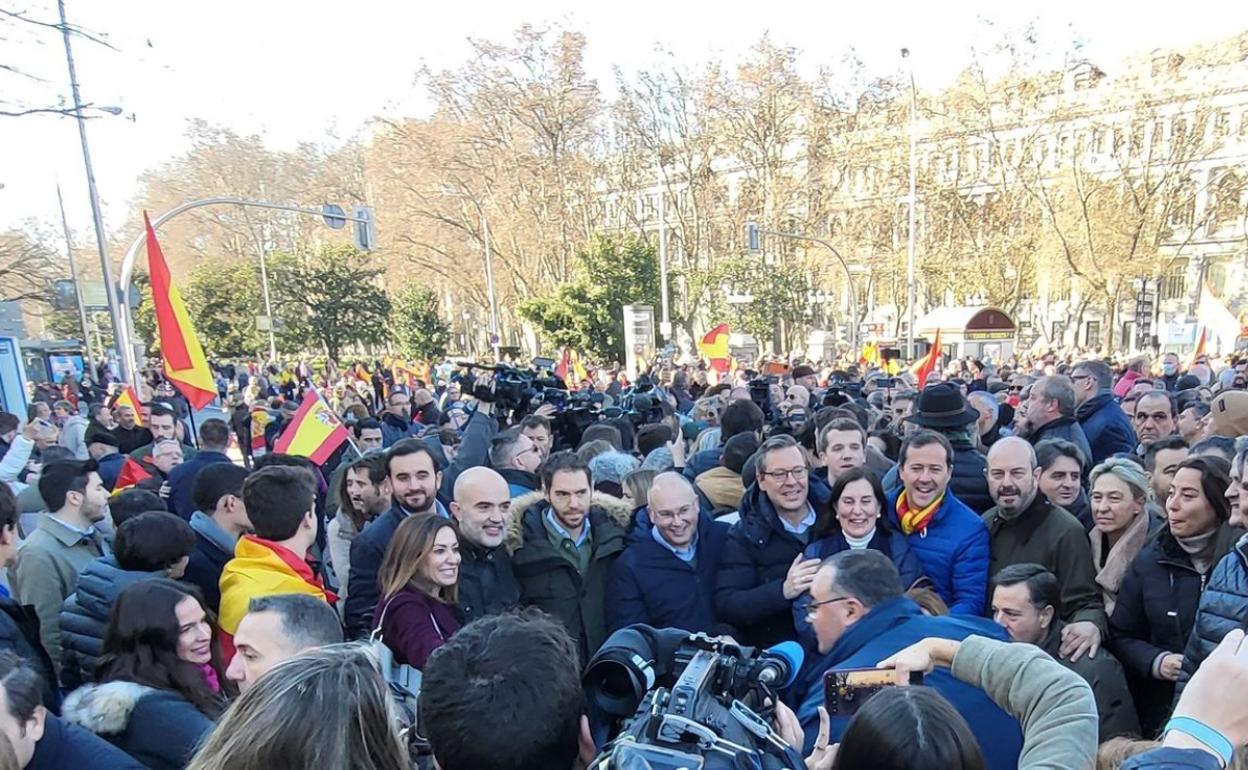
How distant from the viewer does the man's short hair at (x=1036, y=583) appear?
2688mm

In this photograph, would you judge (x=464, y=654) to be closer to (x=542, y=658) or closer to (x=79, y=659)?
(x=542, y=658)

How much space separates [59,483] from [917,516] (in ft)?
13.5

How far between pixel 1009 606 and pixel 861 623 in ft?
2.93

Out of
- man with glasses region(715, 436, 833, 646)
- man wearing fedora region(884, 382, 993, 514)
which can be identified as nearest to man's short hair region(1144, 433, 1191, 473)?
man wearing fedora region(884, 382, 993, 514)

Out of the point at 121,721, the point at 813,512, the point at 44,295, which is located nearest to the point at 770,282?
the point at 44,295

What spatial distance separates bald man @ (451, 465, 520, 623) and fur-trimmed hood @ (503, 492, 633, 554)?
0.13m

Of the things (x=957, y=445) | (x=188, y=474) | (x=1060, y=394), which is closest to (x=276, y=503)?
(x=188, y=474)

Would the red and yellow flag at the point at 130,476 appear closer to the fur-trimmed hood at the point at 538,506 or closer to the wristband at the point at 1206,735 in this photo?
the fur-trimmed hood at the point at 538,506

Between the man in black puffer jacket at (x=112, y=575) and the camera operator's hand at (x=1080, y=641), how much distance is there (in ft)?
11.2

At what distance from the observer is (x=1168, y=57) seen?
24875 mm

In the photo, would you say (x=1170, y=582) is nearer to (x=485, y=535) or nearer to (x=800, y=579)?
(x=800, y=579)

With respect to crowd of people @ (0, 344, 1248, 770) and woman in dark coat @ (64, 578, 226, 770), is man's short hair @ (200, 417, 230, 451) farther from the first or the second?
woman in dark coat @ (64, 578, 226, 770)

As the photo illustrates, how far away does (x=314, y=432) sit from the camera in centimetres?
625

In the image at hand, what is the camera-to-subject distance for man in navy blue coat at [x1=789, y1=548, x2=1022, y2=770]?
1944 millimetres
